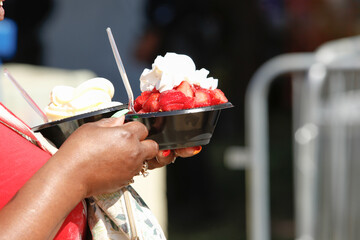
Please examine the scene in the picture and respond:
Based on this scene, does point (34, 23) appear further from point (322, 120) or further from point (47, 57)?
point (322, 120)

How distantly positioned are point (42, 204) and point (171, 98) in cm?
35

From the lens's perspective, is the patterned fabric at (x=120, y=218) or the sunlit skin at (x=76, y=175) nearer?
the sunlit skin at (x=76, y=175)

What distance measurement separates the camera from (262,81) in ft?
12.7

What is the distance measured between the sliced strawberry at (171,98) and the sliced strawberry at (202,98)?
0.14 ft

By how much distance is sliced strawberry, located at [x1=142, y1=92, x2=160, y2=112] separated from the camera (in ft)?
4.07

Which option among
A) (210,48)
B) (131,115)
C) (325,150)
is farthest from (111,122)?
(210,48)

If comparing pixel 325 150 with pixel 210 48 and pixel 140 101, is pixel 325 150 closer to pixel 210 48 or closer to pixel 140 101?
pixel 210 48

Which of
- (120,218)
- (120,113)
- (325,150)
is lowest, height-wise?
(325,150)

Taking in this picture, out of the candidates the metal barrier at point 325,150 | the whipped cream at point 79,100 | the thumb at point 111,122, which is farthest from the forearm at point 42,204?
the metal barrier at point 325,150

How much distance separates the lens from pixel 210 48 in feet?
18.4

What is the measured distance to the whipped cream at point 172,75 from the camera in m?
1.29

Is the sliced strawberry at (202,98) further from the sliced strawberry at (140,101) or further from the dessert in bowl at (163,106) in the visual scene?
the sliced strawberry at (140,101)

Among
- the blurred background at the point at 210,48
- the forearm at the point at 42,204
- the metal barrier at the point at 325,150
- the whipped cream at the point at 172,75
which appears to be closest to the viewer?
the forearm at the point at 42,204

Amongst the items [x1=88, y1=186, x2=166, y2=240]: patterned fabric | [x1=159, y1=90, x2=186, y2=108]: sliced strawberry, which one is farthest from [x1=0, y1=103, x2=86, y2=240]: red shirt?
[x1=159, y1=90, x2=186, y2=108]: sliced strawberry
